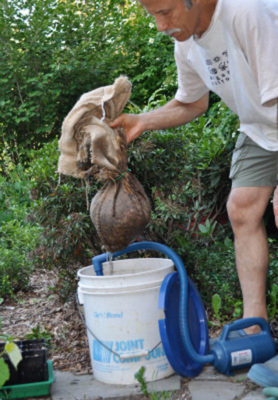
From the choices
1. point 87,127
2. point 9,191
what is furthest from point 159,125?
point 9,191

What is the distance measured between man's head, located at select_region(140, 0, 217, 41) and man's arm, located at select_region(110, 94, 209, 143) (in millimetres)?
484

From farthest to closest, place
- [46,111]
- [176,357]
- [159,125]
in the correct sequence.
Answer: [46,111] < [159,125] < [176,357]

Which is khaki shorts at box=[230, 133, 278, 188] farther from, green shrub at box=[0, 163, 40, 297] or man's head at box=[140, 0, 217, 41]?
green shrub at box=[0, 163, 40, 297]

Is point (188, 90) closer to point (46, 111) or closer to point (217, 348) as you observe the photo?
point (217, 348)

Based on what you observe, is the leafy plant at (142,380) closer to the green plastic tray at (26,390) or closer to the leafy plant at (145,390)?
the leafy plant at (145,390)

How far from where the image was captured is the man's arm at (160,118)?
2.66m

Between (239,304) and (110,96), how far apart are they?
4.86 ft

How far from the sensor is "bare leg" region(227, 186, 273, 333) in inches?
106

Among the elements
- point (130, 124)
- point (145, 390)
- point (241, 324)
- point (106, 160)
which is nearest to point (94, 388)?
point (145, 390)

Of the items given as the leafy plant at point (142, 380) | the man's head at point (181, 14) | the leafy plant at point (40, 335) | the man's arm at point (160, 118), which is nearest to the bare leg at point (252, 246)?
the man's arm at point (160, 118)

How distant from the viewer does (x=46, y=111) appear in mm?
7328

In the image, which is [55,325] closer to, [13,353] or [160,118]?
[13,353]

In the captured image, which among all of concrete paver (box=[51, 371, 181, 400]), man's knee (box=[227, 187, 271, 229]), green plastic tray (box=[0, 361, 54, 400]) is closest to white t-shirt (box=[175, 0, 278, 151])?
man's knee (box=[227, 187, 271, 229])

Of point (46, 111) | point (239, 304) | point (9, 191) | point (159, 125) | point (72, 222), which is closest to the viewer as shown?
point (159, 125)
